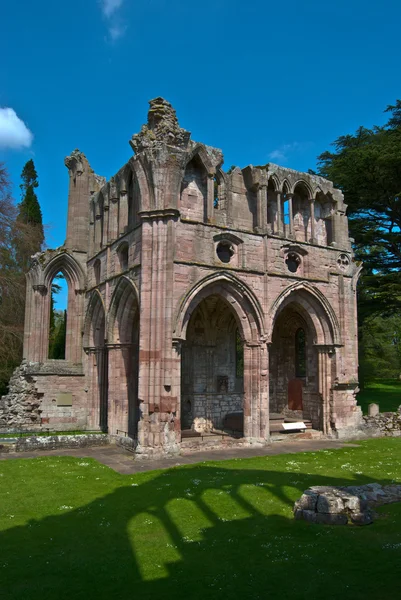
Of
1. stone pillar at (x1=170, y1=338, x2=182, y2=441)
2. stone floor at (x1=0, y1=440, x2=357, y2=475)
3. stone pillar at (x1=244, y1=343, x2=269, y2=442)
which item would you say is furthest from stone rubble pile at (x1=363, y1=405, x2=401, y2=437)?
stone pillar at (x1=170, y1=338, x2=182, y2=441)

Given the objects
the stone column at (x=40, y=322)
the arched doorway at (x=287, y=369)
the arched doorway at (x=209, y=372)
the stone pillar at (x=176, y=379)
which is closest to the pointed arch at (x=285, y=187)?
the arched doorway at (x=209, y=372)

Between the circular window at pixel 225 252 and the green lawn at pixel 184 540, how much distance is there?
7.41 meters

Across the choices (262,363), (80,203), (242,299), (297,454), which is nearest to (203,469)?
(297,454)

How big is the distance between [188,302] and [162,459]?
4.51 metres

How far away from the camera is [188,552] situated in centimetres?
650

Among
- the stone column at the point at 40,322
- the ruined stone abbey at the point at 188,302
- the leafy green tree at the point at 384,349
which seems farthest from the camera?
the leafy green tree at the point at 384,349

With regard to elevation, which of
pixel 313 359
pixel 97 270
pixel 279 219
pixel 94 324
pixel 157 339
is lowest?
pixel 313 359

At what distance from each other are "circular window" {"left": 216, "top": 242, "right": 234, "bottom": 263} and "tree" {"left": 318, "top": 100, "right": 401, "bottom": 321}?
9.58 meters

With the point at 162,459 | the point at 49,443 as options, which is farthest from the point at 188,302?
the point at 49,443

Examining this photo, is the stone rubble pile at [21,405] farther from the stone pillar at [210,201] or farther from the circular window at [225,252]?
the stone pillar at [210,201]

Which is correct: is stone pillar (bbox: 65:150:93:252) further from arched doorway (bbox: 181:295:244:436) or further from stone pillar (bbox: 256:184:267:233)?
stone pillar (bbox: 256:184:267:233)

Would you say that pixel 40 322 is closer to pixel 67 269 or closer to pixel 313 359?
pixel 67 269

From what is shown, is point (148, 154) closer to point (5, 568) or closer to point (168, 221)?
point (168, 221)

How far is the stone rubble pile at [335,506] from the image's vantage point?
7.46 m
